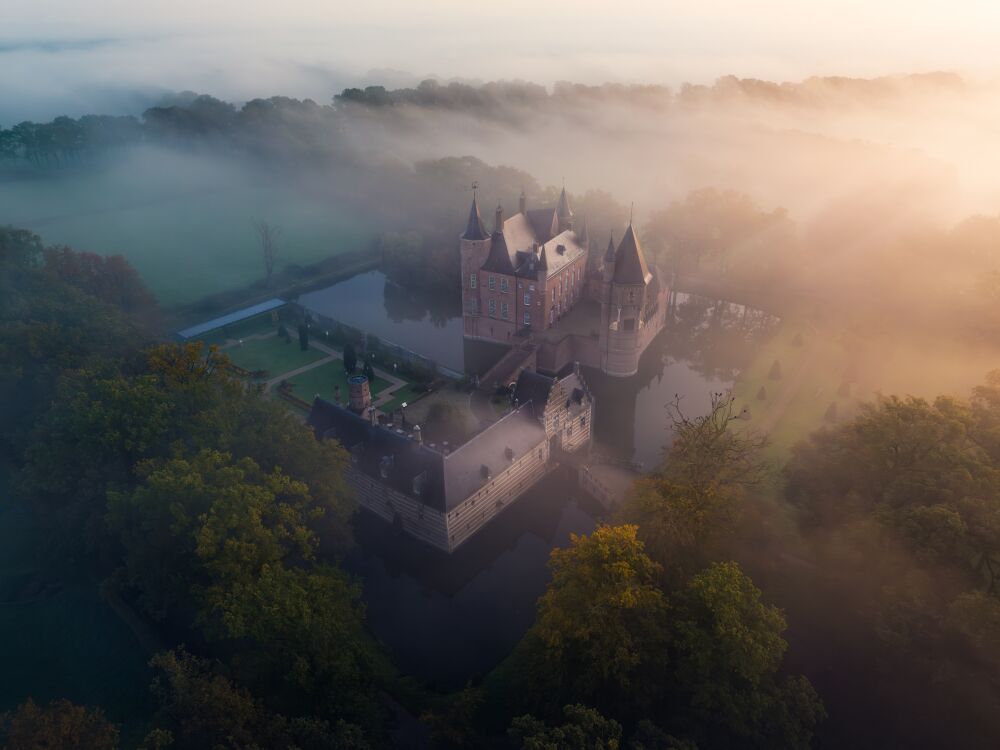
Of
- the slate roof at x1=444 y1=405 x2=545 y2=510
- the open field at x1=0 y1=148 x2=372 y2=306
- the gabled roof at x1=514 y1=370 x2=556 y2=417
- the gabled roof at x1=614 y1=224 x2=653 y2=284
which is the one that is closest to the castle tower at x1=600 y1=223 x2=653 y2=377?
the gabled roof at x1=614 y1=224 x2=653 y2=284

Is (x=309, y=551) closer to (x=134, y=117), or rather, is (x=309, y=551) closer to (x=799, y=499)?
(x=799, y=499)

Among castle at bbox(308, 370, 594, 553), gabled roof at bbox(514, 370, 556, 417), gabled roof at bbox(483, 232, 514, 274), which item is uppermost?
gabled roof at bbox(483, 232, 514, 274)

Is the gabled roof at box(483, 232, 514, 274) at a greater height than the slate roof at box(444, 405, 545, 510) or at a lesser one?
greater

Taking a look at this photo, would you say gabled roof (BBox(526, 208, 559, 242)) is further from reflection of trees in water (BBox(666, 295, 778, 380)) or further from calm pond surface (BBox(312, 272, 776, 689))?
reflection of trees in water (BBox(666, 295, 778, 380))

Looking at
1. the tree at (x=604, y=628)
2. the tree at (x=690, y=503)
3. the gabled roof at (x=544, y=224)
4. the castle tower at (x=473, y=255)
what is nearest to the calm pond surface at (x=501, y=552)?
the castle tower at (x=473, y=255)

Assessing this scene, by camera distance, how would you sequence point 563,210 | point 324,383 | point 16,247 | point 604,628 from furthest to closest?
point 563,210, point 16,247, point 324,383, point 604,628

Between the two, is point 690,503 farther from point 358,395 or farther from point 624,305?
point 624,305

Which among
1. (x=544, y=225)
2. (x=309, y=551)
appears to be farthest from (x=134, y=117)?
(x=309, y=551)

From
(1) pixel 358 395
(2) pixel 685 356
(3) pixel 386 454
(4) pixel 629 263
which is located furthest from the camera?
(2) pixel 685 356

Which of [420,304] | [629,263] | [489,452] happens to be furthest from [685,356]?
[489,452]
